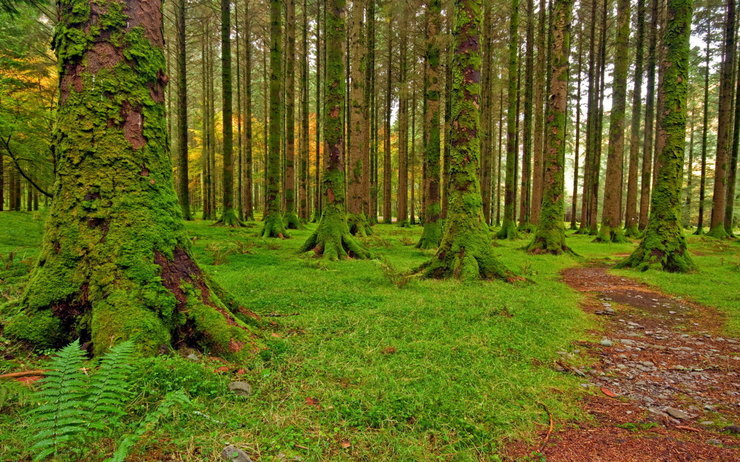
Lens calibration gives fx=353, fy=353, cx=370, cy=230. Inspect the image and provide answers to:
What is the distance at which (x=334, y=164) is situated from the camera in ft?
32.2

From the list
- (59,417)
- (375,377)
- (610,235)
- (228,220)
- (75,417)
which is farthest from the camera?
(610,235)

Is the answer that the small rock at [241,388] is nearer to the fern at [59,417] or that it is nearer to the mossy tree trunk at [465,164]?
the fern at [59,417]

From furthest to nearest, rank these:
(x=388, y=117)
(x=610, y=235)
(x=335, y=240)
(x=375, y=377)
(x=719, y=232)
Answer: (x=388, y=117) < (x=719, y=232) < (x=610, y=235) < (x=335, y=240) < (x=375, y=377)

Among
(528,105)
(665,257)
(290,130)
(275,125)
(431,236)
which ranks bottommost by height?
(665,257)

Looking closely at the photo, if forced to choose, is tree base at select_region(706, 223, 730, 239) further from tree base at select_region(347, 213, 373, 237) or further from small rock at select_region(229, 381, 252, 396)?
small rock at select_region(229, 381, 252, 396)

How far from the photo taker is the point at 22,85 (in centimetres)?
950

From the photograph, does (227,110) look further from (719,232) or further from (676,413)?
(719,232)

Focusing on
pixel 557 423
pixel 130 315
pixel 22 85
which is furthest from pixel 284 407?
pixel 22 85

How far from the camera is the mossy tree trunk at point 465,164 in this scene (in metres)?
7.35

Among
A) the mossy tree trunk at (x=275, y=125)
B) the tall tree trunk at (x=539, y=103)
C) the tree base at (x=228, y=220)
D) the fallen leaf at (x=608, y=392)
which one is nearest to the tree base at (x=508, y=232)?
the tall tree trunk at (x=539, y=103)

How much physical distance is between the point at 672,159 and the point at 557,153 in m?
3.18

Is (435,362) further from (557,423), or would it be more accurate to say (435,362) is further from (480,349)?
(557,423)

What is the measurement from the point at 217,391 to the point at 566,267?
10.0 metres

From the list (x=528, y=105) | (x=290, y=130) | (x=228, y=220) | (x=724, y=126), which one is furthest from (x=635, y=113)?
(x=228, y=220)
